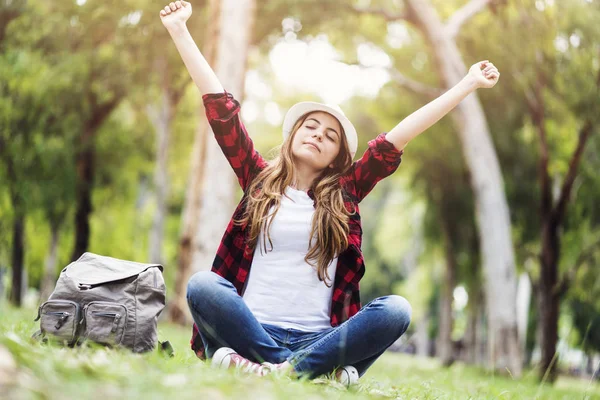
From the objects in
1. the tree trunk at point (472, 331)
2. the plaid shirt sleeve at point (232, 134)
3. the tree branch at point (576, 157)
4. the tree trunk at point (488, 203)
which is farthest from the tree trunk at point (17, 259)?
the plaid shirt sleeve at point (232, 134)

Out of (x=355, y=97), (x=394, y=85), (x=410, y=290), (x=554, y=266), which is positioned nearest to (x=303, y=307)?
(x=554, y=266)

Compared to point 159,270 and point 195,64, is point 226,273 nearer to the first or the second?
point 159,270

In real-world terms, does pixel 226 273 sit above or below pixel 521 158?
below

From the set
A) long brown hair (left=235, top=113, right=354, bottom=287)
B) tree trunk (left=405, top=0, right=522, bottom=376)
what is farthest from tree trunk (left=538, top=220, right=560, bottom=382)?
long brown hair (left=235, top=113, right=354, bottom=287)

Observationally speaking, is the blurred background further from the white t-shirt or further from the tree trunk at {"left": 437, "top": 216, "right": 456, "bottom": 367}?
the white t-shirt

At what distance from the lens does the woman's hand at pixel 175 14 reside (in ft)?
11.4

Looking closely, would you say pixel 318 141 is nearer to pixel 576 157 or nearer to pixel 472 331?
pixel 576 157

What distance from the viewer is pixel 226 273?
3447 mm

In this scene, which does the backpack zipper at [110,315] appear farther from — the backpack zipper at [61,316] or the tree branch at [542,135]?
the tree branch at [542,135]

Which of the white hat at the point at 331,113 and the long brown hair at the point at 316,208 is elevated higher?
the white hat at the point at 331,113

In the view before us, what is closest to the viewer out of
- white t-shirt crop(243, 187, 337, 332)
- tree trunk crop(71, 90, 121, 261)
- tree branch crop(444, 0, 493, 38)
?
white t-shirt crop(243, 187, 337, 332)

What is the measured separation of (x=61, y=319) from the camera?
3.00 m

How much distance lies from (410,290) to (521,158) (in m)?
15.2

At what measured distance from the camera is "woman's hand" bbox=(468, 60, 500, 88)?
357cm
